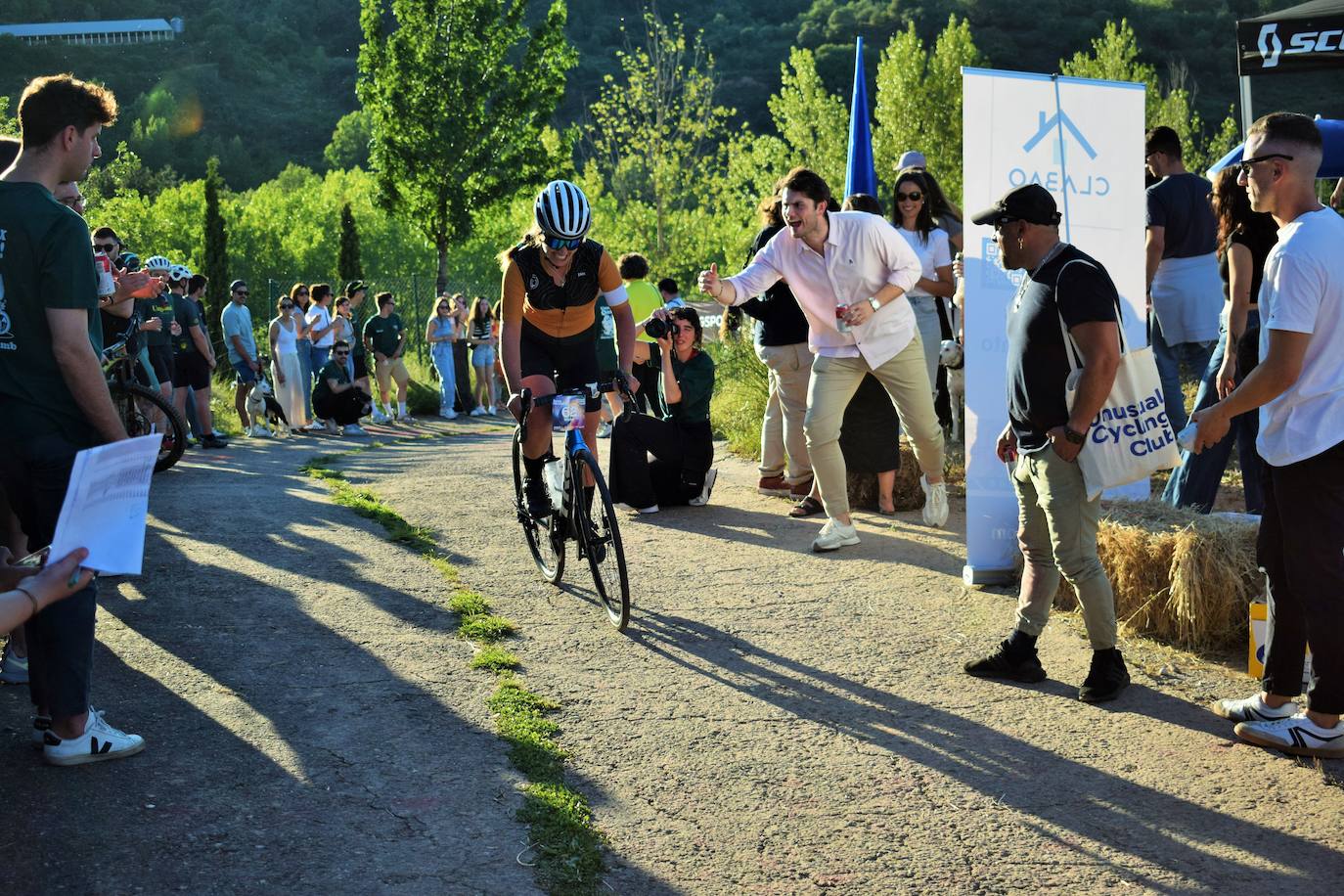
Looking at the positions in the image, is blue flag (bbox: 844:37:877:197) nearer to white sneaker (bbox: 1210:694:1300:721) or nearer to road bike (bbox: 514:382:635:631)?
road bike (bbox: 514:382:635:631)

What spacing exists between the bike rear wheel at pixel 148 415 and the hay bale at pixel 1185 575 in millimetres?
6312

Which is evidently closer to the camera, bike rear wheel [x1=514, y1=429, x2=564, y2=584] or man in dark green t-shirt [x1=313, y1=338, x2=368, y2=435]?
bike rear wheel [x1=514, y1=429, x2=564, y2=584]

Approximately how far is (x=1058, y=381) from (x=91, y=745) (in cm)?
372

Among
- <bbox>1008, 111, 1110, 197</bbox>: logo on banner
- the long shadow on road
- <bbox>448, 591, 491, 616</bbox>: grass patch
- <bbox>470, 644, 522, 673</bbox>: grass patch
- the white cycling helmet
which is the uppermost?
<bbox>1008, 111, 1110, 197</bbox>: logo on banner

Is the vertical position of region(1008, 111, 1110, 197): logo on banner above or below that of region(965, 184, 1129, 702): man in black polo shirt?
above

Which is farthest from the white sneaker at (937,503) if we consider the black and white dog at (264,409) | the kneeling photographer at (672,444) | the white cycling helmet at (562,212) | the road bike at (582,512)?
the black and white dog at (264,409)

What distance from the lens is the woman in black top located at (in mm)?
5555

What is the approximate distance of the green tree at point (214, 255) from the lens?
1396 inches

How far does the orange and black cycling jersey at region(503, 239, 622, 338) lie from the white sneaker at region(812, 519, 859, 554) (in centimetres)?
205

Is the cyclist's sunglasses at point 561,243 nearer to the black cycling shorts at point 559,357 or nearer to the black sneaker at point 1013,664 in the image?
the black cycling shorts at point 559,357

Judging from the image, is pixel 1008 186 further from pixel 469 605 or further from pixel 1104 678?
pixel 469 605

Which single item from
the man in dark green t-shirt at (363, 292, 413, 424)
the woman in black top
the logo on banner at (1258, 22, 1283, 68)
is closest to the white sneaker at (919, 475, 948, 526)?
the woman in black top

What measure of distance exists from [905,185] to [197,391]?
30.7 feet

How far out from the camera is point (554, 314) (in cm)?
696
